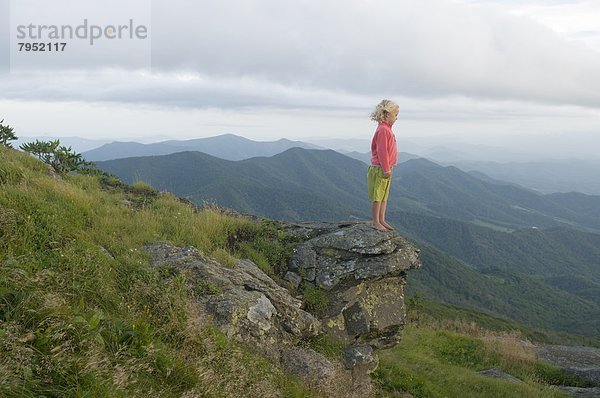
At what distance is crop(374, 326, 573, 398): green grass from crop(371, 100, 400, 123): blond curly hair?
707 centimetres

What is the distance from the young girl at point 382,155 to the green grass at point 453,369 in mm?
4576

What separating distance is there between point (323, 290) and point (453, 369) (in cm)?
869

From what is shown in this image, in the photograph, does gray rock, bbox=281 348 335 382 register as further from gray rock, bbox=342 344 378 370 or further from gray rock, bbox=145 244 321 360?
gray rock, bbox=342 344 378 370

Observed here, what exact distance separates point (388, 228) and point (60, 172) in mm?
9899

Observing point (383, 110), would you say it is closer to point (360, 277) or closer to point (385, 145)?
point (385, 145)

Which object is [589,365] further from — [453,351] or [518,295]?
[518,295]

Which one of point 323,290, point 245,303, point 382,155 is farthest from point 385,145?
point 245,303

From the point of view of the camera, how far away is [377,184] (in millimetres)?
11055

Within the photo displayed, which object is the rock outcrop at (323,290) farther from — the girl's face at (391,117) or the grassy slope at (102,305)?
the girl's face at (391,117)

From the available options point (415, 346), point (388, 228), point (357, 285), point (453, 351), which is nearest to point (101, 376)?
point (357, 285)

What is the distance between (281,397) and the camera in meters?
5.50

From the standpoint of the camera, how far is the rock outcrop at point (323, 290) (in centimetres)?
689

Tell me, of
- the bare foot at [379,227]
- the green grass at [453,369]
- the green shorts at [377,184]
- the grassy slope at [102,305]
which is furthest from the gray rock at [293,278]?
the green grass at [453,369]

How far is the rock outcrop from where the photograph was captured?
6.89m
